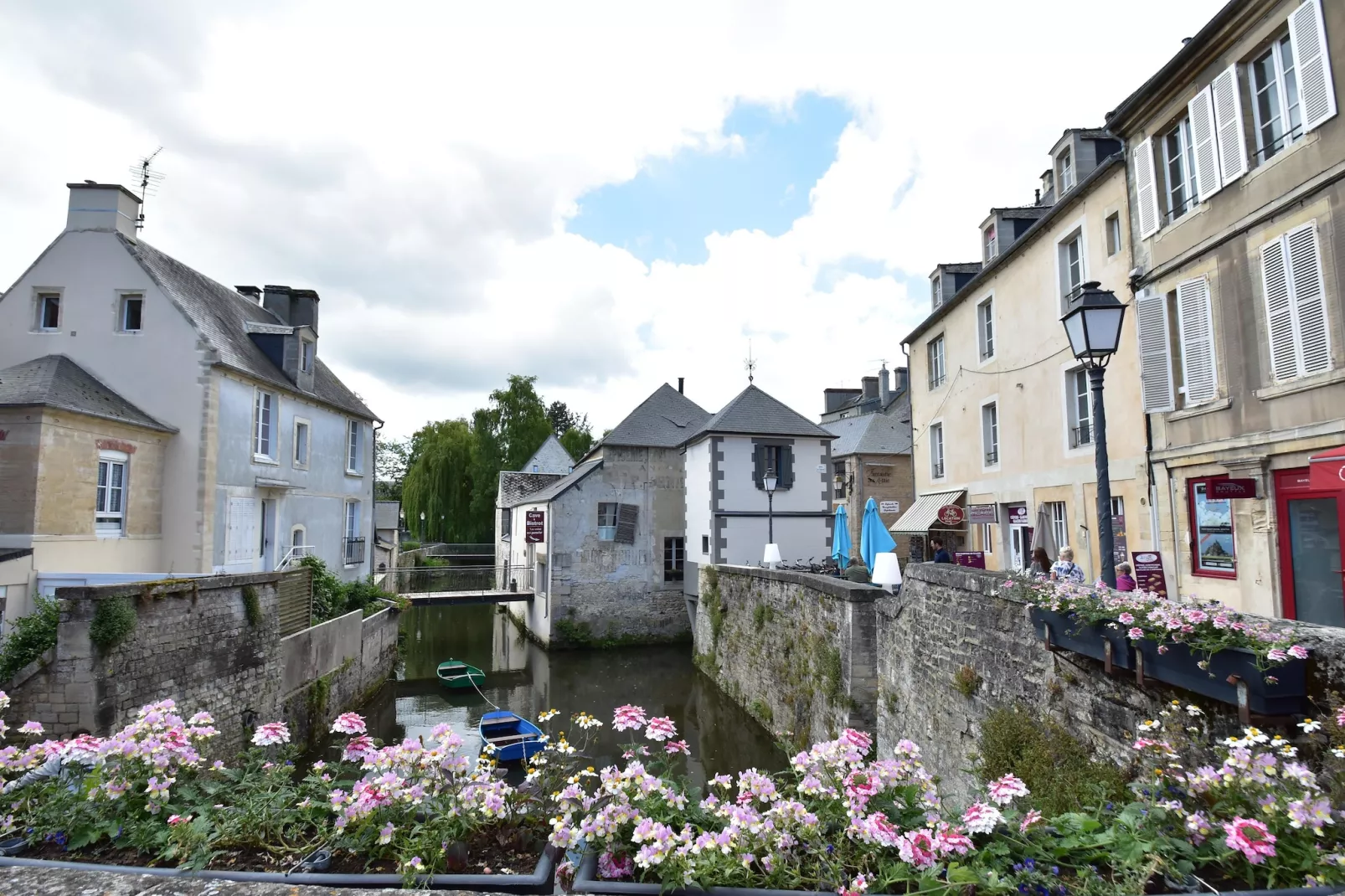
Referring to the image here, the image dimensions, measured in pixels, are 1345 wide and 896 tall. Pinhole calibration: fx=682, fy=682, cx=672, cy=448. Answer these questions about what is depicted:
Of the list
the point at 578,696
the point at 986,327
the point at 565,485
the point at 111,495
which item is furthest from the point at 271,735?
the point at 565,485

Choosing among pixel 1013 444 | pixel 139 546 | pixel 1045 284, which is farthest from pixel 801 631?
pixel 139 546

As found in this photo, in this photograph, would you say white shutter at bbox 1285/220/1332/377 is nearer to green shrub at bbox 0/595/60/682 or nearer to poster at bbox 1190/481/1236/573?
poster at bbox 1190/481/1236/573

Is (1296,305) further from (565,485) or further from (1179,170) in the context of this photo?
(565,485)

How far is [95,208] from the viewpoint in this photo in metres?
13.7

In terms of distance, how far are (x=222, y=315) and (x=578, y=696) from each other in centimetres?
1268

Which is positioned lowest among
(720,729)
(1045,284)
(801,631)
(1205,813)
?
(720,729)

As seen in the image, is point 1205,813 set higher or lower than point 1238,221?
lower

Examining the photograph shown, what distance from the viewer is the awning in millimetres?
16375

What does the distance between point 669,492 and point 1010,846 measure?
75.2 feet

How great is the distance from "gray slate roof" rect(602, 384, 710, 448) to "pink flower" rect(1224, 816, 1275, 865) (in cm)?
2279

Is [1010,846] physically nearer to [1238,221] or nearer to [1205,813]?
[1205,813]

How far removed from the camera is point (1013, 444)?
13977mm

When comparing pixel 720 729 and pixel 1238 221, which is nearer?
pixel 1238 221

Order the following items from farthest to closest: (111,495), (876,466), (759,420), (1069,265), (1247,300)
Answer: (876,466) → (759,420) → (1069,265) → (111,495) → (1247,300)
